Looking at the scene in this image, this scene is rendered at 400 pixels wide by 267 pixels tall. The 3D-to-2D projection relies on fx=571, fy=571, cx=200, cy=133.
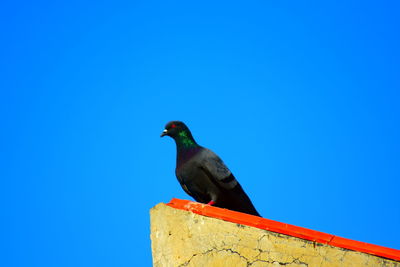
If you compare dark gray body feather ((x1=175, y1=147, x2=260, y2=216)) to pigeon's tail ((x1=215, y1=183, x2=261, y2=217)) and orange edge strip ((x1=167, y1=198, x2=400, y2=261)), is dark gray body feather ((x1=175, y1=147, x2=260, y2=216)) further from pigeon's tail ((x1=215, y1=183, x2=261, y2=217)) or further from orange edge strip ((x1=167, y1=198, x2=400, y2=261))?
orange edge strip ((x1=167, y1=198, x2=400, y2=261))

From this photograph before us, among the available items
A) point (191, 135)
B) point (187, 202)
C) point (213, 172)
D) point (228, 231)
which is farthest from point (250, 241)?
point (191, 135)

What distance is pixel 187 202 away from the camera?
17.2ft

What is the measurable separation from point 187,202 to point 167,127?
2399mm

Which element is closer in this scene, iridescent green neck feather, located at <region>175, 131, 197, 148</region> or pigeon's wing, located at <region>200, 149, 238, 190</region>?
pigeon's wing, located at <region>200, 149, 238, 190</region>

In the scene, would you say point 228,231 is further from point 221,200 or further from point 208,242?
point 221,200

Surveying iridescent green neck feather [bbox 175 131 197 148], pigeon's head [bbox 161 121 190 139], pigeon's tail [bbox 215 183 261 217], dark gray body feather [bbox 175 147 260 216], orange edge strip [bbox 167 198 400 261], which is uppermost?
pigeon's head [bbox 161 121 190 139]

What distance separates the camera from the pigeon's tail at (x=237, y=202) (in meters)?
7.14

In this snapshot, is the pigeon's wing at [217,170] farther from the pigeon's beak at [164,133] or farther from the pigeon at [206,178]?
the pigeon's beak at [164,133]

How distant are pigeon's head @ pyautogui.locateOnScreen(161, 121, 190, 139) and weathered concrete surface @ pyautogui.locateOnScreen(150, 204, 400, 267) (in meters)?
2.41

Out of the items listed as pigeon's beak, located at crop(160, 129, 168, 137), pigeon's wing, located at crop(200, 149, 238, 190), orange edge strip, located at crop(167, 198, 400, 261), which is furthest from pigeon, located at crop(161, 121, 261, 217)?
orange edge strip, located at crop(167, 198, 400, 261)

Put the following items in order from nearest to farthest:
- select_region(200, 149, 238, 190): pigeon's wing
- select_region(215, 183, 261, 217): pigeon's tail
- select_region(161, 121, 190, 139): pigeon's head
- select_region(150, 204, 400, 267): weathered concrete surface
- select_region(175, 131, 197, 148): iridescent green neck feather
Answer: select_region(150, 204, 400, 267): weathered concrete surface, select_region(200, 149, 238, 190): pigeon's wing, select_region(215, 183, 261, 217): pigeon's tail, select_region(175, 131, 197, 148): iridescent green neck feather, select_region(161, 121, 190, 139): pigeon's head

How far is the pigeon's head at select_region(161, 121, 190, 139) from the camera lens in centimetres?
740

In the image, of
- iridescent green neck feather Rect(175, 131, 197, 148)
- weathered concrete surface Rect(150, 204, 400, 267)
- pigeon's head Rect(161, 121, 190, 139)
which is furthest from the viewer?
pigeon's head Rect(161, 121, 190, 139)

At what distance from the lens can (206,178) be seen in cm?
696
